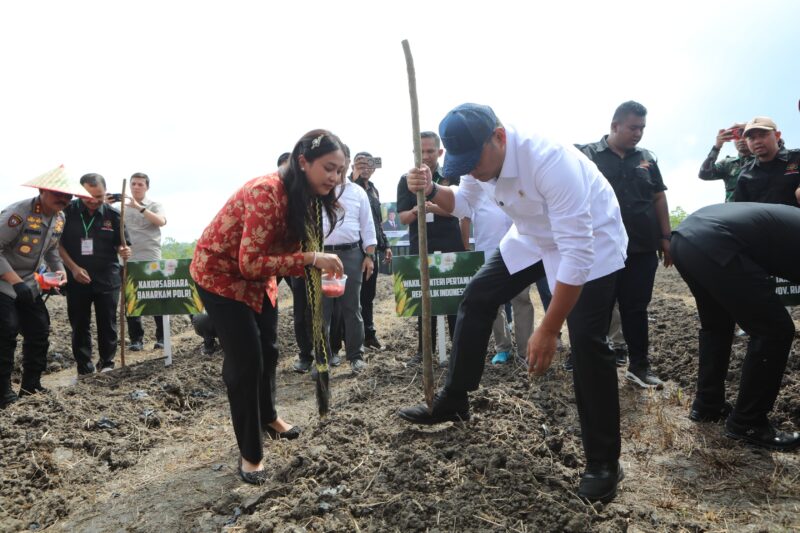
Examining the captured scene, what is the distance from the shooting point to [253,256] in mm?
2752

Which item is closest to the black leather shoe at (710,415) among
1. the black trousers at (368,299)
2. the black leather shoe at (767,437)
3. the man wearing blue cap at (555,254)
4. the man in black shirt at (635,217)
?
the black leather shoe at (767,437)

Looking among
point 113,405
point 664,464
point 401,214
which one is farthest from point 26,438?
point 664,464

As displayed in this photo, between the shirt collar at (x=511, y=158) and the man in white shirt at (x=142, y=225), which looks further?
the man in white shirt at (x=142, y=225)

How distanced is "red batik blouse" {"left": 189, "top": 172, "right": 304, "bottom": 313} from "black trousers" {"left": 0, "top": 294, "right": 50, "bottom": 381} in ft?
8.97

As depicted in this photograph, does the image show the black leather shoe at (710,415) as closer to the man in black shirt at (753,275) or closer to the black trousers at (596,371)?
the man in black shirt at (753,275)

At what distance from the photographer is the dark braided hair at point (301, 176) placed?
2863 millimetres

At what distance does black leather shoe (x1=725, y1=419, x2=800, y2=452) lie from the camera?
3.16 m

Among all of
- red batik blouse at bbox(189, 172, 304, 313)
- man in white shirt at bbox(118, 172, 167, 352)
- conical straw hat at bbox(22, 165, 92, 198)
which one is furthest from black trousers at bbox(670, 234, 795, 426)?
man in white shirt at bbox(118, 172, 167, 352)

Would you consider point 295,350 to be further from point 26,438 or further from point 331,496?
point 331,496

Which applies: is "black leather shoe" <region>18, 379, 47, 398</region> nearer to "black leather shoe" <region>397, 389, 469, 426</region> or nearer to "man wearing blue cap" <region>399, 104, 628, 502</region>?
"black leather shoe" <region>397, 389, 469, 426</region>

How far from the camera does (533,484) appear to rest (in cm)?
260

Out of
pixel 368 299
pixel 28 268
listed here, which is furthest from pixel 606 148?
pixel 28 268

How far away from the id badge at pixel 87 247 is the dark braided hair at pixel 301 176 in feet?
13.3

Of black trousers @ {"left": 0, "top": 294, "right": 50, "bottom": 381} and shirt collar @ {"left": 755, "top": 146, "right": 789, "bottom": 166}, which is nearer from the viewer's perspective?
black trousers @ {"left": 0, "top": 294, "right": 50, "bottom": 381}
